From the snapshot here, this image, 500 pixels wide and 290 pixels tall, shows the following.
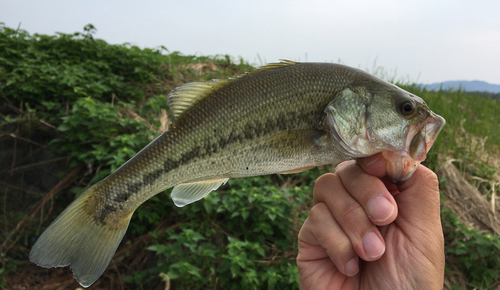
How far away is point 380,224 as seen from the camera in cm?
139

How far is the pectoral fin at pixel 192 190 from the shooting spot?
1.32 metres

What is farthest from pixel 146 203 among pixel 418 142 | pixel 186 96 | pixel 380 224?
pixel 418 142

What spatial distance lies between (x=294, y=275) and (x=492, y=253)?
2.01 m

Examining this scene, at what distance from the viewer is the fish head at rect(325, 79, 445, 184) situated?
121 cm

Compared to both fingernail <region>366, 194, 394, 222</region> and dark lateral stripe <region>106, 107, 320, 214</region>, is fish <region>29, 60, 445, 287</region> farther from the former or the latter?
fingernail <region>366, 194, 394, 222</region>

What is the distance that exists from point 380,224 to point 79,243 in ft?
4.22

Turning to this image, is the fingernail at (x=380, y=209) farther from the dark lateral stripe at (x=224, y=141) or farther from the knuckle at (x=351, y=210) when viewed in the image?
the dark lateral stripe at (x=224, y=141)

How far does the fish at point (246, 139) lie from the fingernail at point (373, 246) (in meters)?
0.30

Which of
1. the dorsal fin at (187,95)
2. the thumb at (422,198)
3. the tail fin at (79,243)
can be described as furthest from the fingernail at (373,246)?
the tail fin at (79,243)

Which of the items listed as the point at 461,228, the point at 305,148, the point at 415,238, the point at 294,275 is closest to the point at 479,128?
the point at 461,228

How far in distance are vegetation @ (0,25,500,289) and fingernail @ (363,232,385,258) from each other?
5.41ft

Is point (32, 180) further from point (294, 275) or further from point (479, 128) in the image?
point (479, 128)

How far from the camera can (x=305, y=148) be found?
1267 mm

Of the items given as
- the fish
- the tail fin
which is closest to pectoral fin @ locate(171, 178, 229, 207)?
the fish
